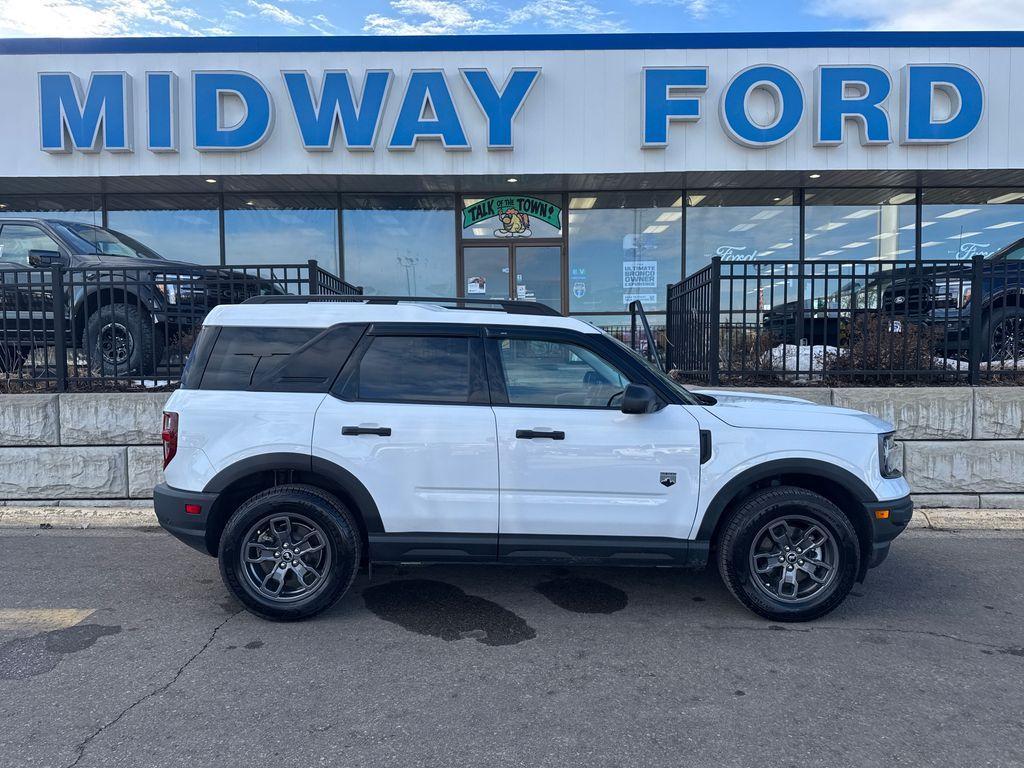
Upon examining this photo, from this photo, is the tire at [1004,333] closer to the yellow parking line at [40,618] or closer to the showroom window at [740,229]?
the showroom window at [740,229]

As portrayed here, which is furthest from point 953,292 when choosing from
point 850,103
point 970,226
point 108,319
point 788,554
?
point 108,319

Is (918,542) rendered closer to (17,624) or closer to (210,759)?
(210,759)

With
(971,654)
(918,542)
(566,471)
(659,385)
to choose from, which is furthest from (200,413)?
(918,542)

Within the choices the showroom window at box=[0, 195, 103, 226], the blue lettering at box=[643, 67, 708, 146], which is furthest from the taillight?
the showroom window at box=[0, 195, 103, 226]

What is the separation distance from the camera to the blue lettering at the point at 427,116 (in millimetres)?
10539

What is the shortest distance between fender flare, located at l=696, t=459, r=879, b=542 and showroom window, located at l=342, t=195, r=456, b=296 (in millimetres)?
9528

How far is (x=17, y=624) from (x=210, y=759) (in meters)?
2.19

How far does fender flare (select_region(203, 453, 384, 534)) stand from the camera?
3982mm

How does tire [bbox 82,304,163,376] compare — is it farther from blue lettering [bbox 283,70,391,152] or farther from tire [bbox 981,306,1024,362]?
tire [bbox 981,306,1024,362]

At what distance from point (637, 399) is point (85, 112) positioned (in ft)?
35.9

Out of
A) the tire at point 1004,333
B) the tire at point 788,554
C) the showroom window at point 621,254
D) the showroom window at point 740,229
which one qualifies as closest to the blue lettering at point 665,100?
the showroom window at point 621,254

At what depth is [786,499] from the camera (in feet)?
12.9

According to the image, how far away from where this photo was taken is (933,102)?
10.5 metres

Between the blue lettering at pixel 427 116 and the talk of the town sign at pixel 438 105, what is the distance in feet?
0.05
